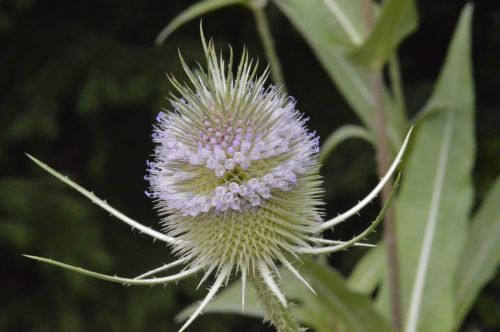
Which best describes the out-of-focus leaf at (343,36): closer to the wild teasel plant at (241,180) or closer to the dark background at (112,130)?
the wild teasel plant at (241,180)

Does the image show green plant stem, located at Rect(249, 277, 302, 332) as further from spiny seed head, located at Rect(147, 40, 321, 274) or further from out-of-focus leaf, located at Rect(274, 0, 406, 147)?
out-of-focus leaf, located at Rect(274, 0, 406, 147)

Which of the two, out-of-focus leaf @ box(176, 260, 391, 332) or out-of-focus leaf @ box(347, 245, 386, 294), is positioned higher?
out-of-focus leaf @ box(176, 260, 391, 332)

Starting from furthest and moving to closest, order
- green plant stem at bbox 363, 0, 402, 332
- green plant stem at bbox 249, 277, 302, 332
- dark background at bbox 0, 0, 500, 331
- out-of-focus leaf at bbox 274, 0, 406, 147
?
dark background at bbox 0, 0, 500, 331, out-of-focus leaf at bbox 274, 0, 406, 147, green plant stem at bbox 363, 0, 402, 332, green plant stem at bbox 249, 277, 302, 332

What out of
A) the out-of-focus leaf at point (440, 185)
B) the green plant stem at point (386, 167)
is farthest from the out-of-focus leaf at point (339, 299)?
the out-of-focus leaf at point (440, 185)

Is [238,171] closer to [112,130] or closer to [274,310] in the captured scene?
[274,310]

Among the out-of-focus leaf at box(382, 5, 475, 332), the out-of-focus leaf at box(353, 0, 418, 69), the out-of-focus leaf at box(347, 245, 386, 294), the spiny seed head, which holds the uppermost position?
the spiny seed head

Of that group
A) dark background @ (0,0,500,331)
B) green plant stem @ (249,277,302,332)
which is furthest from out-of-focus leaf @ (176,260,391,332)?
dark background @ (0,0,500,331)
